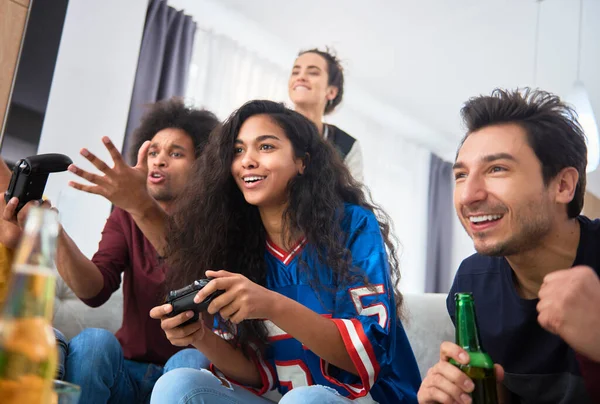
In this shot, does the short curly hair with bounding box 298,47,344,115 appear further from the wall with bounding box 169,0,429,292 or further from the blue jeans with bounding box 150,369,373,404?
the blue jeans with bounding box 150,369,373,404

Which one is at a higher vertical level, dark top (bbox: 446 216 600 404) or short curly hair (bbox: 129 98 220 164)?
short curly hair (bbox: 129 98 220 164)

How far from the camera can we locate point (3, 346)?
41cm

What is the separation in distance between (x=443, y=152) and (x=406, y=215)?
865mm

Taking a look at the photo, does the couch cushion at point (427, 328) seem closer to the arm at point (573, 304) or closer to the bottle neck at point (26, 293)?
the arm at point (573, 304)

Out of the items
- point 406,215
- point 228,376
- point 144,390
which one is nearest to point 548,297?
point 228,376

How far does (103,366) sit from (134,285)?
42cm

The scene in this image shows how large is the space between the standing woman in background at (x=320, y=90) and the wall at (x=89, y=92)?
117 centimetres

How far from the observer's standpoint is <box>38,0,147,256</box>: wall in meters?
→ 3.00

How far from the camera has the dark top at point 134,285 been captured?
5.34ft

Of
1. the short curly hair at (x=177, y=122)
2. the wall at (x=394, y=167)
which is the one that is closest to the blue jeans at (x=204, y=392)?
the short curly hair at (x=177, y=122)

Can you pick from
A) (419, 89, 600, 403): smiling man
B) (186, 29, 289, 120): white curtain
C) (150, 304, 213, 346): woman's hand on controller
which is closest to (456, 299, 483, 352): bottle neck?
(419, 89, 600, 403): smiling man

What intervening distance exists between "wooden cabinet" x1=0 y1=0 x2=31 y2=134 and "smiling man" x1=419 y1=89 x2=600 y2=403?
1.86 m

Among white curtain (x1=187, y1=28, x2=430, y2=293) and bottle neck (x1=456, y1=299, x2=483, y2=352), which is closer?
bottle neck (x1=456, y1=299, x2=483, y2=352)

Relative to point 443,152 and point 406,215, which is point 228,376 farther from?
point 443,152
